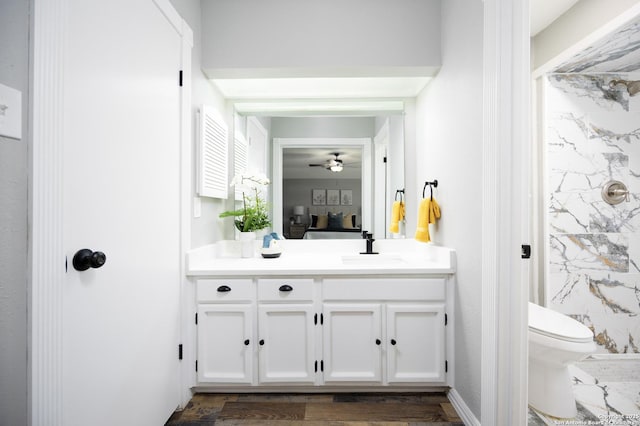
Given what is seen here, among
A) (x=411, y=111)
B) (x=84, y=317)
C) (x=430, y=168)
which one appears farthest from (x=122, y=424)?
(x=411, y=111)

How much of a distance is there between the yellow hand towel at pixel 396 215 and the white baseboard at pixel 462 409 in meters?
1.11

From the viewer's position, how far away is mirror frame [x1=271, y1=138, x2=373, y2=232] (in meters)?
2.45

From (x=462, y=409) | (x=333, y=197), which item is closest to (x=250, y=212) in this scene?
(x=333, y=197)

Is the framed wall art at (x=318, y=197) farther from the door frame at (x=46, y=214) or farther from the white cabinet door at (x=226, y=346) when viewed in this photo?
the door frame at (x=46, y=214)

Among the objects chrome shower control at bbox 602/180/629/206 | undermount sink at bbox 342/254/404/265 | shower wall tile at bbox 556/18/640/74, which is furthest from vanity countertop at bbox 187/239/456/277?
shower wall tile at bbox 556/18/640/74

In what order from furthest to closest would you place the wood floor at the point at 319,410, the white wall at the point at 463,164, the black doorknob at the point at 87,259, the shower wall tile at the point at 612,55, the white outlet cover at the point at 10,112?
1. the shower wall tile at the point at 612,55
2. the wood floor at the point at 319,410
3. the white wall at the point at 463,164
4. the black doorknob at the point at 87,259
5. the white outlet cover at the point at 10,112

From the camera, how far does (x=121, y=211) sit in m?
1.22

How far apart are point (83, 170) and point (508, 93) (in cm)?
169

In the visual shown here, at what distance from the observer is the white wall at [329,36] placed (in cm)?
195

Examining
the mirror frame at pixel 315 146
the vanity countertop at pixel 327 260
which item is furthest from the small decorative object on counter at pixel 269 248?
the mirror frame at pixel 315 146

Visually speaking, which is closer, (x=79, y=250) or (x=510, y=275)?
(x=79, y=250)

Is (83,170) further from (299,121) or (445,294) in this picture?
(445,294)

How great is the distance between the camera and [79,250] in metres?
1.02

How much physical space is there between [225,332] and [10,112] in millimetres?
1401
